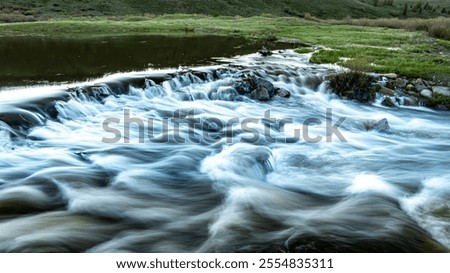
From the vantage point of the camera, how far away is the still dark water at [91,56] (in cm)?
1720

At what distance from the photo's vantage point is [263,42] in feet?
111

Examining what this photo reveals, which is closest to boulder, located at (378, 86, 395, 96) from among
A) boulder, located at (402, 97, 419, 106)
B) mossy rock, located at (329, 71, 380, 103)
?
mossy rock, located at (329, 71, 380, 103)

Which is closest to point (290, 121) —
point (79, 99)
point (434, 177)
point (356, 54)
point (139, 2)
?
point (434, 177)

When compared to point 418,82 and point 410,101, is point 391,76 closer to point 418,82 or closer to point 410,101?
point 418,82

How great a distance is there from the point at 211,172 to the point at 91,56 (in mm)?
16017

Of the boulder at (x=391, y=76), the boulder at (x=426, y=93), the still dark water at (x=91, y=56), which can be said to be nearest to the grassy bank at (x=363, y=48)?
the boulder at (x=391, y=76)

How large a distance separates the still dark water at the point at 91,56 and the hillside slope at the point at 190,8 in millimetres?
35205

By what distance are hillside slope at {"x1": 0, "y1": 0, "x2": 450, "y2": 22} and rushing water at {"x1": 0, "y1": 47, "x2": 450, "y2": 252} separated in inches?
2018

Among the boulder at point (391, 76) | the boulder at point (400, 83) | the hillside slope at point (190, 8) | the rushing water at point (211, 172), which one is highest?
the hillside slope at point (190, 8)

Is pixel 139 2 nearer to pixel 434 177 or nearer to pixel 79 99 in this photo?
pixel 79 99

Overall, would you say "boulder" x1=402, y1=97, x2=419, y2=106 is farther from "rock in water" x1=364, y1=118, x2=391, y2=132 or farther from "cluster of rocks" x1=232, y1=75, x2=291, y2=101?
"cluster of rocks" x1=232, y1=75, x2=291, y2=101

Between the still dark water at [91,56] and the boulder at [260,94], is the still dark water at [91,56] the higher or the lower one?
the higher one

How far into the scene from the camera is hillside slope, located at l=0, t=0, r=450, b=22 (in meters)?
69.6

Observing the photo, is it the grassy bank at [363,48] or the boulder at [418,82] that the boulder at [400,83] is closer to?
the boulder at [418,82]
